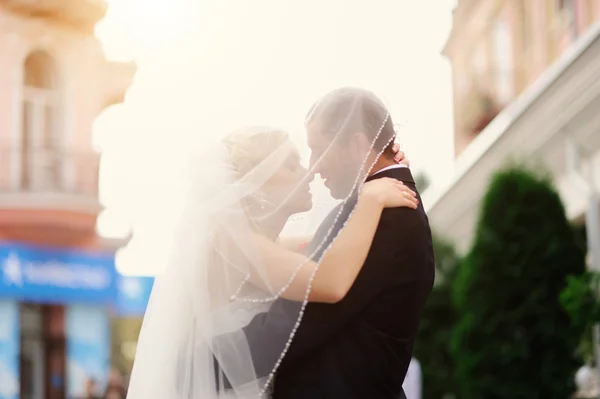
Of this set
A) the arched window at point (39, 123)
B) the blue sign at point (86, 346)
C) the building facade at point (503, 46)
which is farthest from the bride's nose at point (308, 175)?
the blue sign at point (86, 346)

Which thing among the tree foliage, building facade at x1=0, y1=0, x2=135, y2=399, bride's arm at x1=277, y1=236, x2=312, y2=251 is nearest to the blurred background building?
the tree foliage

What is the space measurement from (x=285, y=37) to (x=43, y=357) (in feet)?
53.0

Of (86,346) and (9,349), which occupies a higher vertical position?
(9,349)

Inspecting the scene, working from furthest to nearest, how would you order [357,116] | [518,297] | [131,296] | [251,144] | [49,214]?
[131,296] < [49,214] < [518,297] < [251,144] < [357,116]

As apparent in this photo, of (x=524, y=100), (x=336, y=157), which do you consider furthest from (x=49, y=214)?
(x=336, y=157)

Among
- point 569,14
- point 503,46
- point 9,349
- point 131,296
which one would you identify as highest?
point 569,14

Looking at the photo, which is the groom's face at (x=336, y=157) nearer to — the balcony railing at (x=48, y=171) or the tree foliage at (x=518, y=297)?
the tree foliage at (x=518, y=297)

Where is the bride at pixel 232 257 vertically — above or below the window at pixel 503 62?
above

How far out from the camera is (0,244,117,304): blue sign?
19.1m

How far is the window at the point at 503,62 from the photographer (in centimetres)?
1620

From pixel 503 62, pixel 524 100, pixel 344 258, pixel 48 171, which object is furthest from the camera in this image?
pixel 48 171

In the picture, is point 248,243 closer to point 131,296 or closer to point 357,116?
point 357,116

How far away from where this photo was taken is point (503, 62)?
677 inches

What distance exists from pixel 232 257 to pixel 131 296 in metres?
17.9
